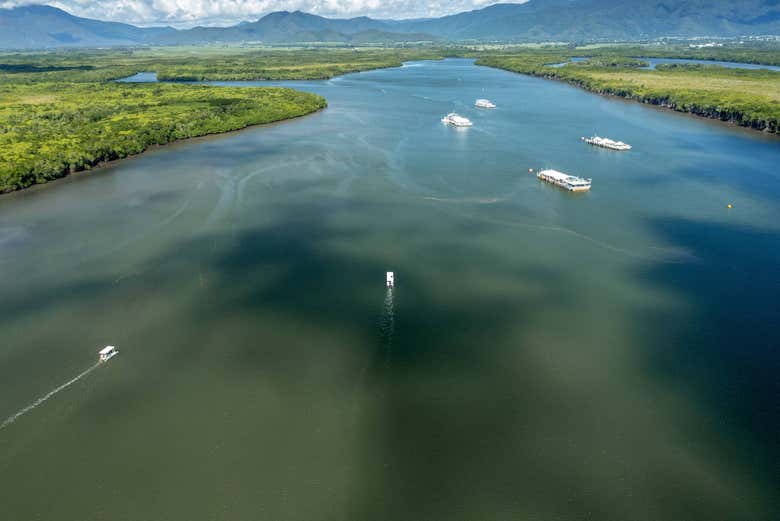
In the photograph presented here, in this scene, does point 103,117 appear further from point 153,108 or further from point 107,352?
point 107,352

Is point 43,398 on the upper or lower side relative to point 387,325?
lower

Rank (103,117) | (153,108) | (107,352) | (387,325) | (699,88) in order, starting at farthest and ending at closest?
1. (699,88)
2. (153,108)
3. (103,117)
4. (387,325)
5. (107,352)

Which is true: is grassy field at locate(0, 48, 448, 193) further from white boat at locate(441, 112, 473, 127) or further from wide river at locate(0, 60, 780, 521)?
white boat at locate(441, 112, 473, 127)

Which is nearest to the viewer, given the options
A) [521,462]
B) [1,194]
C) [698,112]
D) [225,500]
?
[225,500]

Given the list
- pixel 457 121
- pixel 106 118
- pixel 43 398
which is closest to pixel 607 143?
pixel 457 121

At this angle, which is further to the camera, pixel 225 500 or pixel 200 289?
pixel 200 289

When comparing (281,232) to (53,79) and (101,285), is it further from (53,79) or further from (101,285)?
(53,79)

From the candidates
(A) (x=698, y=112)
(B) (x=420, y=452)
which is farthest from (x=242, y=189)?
(A) (x=698, y=112)
